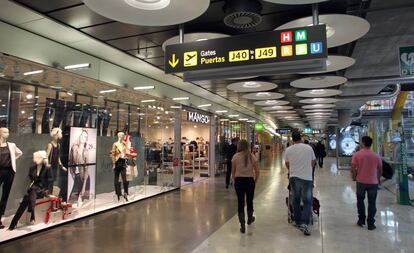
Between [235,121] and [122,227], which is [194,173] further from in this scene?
[122,227]

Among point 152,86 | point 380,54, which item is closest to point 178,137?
point 152,86

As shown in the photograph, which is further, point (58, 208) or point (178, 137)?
point (178, 137)

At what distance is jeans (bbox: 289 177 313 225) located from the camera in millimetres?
4684

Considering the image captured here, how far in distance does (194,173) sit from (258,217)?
26.9ft

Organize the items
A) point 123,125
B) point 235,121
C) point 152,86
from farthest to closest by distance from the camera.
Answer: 1. point 235,121
2. point 152,86
3. point 123,125

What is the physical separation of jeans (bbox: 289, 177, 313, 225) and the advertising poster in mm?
4365

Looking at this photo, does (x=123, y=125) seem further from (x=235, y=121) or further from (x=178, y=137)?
(x=235, y=121)

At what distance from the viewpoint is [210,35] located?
4.65m

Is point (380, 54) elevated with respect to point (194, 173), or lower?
elevated

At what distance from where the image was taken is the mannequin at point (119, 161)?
7.26 metres

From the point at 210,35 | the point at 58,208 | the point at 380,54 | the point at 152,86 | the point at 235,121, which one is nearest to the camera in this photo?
the point at 210,35

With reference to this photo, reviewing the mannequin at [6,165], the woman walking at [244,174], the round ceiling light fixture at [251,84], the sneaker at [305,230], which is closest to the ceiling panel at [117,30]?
the mannequin at [6,165]

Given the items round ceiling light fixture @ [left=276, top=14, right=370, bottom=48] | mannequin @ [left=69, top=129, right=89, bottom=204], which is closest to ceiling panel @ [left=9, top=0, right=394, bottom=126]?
round ceiling light fixture @ [left=276, top=14, right=370, bottom=48]

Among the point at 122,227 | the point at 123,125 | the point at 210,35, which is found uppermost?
the point at 210,35
